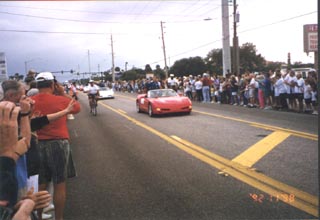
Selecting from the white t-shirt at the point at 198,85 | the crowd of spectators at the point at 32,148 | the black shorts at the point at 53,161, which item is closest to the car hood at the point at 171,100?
the white t-shirt at the point at 198,85

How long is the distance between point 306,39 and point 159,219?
19766 millimetres

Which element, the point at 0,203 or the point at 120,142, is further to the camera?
the point at 120,142

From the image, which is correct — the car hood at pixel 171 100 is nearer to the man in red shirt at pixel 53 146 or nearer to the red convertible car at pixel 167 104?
the red convertible car at pixel 167 104

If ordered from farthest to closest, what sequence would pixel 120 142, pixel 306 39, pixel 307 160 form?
pixel 306 39, pixel 120 142, pixel 307 160

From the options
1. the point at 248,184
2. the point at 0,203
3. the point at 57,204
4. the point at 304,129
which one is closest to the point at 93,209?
the point at 57,204

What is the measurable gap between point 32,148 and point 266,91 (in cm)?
1632

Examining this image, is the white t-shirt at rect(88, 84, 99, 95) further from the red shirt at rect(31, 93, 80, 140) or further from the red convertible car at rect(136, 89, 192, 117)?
the red shirt at rect(31, 93, 80, 140)

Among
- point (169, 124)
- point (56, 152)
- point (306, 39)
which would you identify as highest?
point (306, 39)

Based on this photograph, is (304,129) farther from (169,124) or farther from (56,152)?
(56,152)

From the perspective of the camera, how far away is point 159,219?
4.88 m

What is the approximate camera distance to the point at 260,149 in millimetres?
8898

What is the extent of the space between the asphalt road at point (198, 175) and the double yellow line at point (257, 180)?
0.04ft

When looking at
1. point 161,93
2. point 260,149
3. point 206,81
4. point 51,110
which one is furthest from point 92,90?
point 51,110

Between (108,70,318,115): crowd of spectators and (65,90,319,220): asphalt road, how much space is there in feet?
13.9
